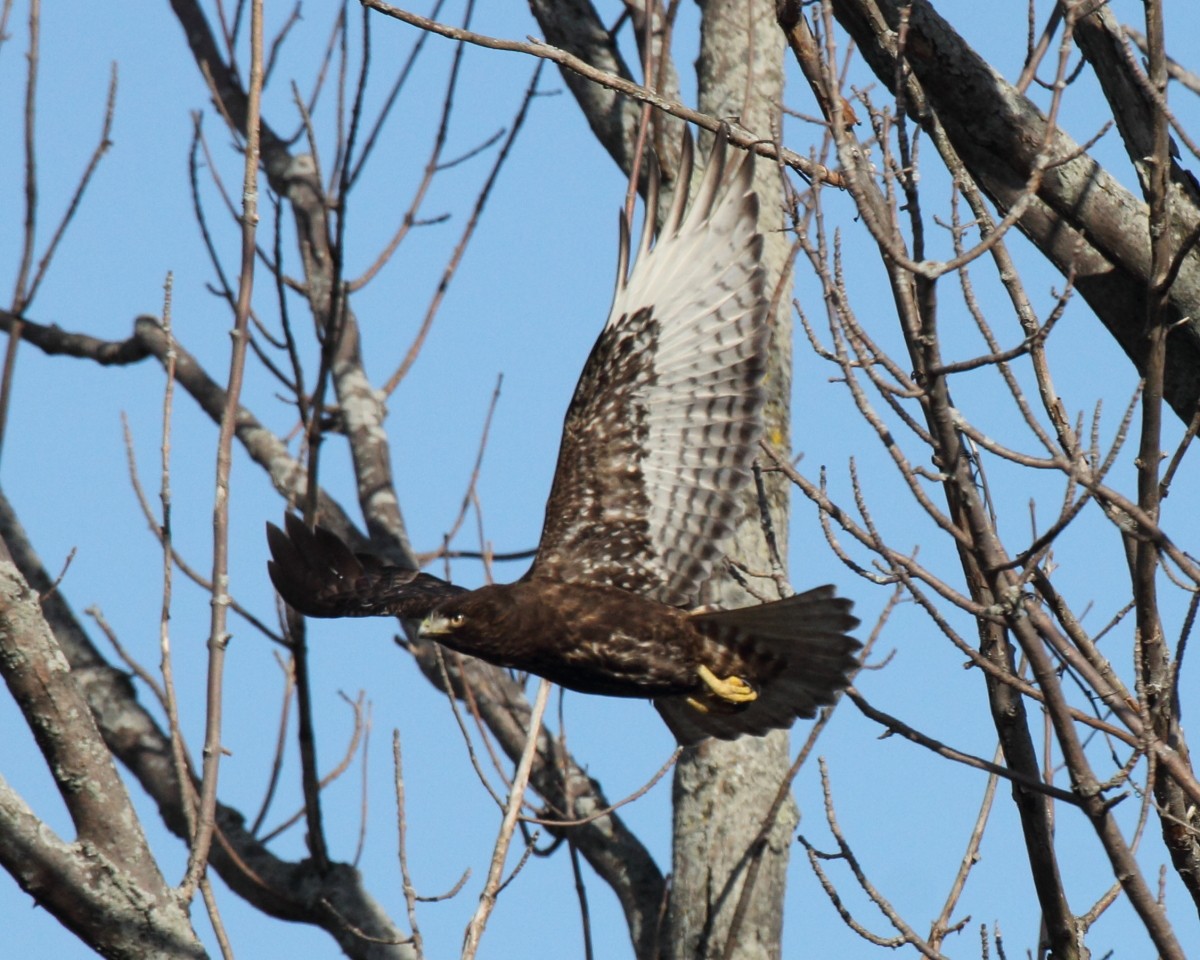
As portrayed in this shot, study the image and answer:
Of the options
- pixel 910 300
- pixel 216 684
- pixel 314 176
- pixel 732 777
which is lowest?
pixel 216 684

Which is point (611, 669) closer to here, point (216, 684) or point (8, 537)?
point (216, 684)

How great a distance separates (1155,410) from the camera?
312 cm

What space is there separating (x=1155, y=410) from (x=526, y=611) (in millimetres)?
2007

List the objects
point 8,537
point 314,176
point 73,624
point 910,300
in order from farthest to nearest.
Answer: point 314,176 → point 73,624 → point 8,537 → point 910,300

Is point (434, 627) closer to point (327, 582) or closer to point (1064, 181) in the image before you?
point (327, 582)

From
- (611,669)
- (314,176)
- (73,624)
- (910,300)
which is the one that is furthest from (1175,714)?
(314,176)

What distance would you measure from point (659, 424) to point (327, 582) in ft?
3.89

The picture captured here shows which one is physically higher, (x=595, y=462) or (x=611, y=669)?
(x=595, y=462)

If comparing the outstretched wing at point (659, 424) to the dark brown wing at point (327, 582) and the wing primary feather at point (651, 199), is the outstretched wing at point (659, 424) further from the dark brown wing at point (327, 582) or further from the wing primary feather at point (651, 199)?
the dark brown wing at point (327, 582)

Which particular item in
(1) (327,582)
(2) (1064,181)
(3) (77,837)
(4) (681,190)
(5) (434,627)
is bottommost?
(3) (77,837)

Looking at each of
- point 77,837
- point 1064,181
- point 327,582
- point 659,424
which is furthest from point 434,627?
point 1064,181

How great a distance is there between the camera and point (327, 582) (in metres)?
5.05

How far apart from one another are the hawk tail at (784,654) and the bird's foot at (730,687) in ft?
0.06

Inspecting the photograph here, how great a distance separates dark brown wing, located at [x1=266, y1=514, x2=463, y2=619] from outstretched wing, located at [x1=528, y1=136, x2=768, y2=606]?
0.44 meters
